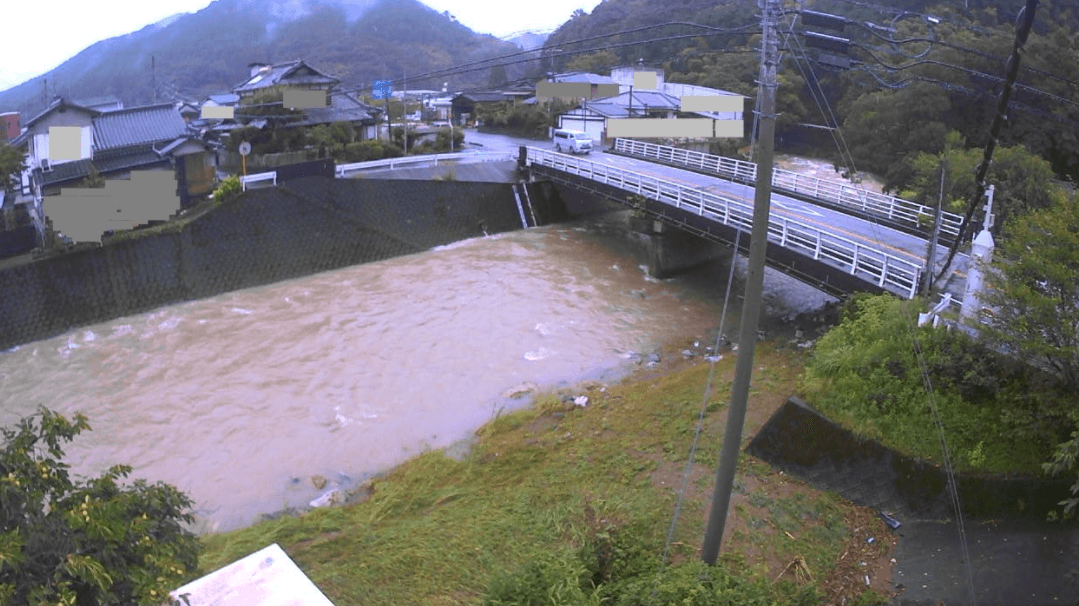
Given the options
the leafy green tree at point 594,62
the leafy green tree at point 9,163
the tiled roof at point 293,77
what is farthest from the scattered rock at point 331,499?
the leafy green tree at point 594,62

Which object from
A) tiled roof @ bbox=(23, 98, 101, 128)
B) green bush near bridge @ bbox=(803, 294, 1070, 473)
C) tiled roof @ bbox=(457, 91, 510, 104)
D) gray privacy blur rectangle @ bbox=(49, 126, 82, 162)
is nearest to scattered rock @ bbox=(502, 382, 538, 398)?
green bush near bridge @ bbox=(803, 294, 1070, 473)

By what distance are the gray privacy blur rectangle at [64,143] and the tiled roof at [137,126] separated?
0.73m

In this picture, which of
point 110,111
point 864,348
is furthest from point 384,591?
point 110,111

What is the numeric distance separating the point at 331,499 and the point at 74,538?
640 cm

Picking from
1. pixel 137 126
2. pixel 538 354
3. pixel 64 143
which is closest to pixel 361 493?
pixel 538 354

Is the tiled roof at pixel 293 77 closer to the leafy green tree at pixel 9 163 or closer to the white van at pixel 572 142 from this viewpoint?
the white van at pixel 572 142

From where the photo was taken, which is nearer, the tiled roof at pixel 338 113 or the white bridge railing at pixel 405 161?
the white bridge railing at pixel 405 161

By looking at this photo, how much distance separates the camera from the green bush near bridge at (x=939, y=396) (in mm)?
7957

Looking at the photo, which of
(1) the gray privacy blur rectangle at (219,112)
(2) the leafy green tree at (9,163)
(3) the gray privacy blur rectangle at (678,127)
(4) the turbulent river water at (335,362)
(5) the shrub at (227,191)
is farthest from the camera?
(1) the gray privacy blur rectangle at (219,112)

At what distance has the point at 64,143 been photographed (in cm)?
→ 2025

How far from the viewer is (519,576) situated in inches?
251

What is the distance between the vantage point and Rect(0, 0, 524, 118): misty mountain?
6222 cm

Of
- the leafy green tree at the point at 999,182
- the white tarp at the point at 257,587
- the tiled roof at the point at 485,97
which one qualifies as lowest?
the white tarp at the point at 257,587

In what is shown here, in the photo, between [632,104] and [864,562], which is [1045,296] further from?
[632,104]
